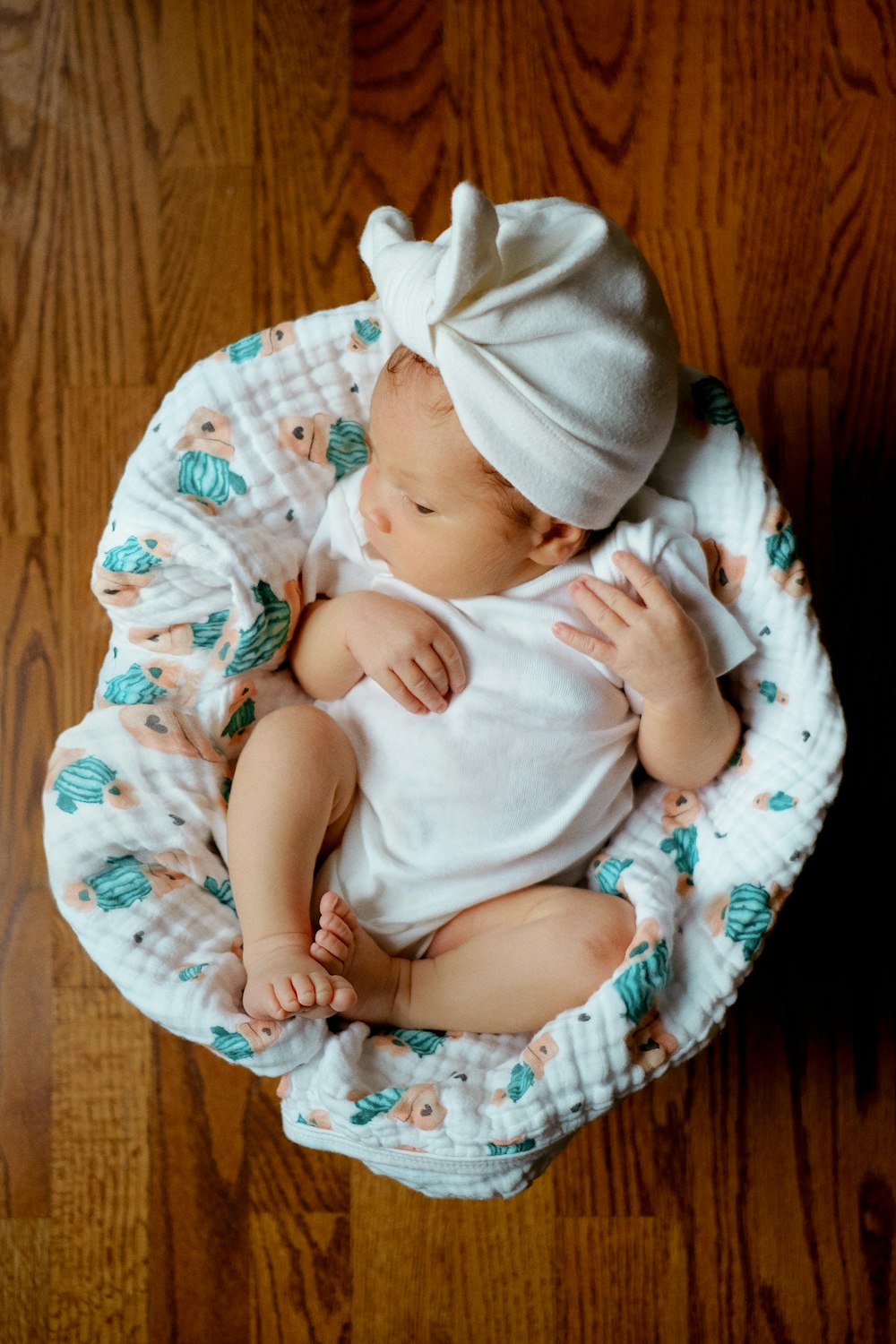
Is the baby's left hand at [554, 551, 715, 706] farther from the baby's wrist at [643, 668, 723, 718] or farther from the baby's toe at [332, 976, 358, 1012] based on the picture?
the baby's toe at [332, 976, 358, 1012]

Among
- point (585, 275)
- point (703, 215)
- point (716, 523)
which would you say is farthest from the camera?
point (703, 215)

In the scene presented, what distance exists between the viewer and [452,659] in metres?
1.04

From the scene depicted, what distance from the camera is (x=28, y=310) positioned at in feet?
4.24

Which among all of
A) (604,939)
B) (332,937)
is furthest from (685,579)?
(332,937)

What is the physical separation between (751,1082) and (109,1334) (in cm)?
70

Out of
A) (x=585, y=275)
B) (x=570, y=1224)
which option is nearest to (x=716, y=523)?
(x=585, y=275)

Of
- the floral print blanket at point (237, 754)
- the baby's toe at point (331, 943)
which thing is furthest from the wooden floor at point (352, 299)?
the baby's toe at point (331, 943)

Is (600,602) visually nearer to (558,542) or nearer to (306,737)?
(558,542)

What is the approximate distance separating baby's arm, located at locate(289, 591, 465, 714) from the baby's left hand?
104mm

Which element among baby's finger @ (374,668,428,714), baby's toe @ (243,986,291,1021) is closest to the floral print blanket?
baby's toe @ (243,986,291,1021)

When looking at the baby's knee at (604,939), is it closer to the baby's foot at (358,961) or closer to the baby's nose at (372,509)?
the baby's foot at (358,961)

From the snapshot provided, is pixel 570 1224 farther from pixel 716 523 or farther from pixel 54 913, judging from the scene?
pixel 716 523

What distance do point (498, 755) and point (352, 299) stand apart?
562mm

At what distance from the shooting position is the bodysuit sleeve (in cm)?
101
